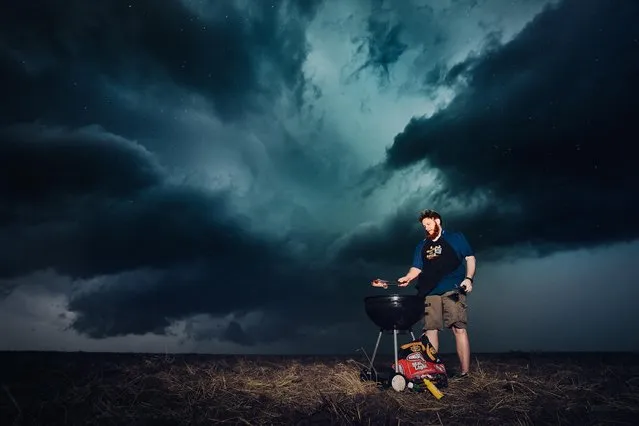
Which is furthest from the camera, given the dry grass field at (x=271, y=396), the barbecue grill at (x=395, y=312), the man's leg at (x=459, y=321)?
the man's leg at (x=459, y=321)

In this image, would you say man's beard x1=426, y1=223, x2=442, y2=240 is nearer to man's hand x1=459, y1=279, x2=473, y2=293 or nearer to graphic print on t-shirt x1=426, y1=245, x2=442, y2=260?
graphic print on t-shirt x1=426, y1=245, x2=442, y2=260

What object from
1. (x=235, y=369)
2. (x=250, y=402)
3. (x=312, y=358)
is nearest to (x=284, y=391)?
(x=250, y=402)

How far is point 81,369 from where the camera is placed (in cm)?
538

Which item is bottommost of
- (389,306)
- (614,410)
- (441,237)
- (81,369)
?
(614,410)

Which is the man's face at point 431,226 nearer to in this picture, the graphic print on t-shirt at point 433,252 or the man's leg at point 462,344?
the graphic print on t-shirt at point 433,252

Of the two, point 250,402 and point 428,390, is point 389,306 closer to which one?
point 428,390

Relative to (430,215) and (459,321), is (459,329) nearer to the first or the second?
(459,321)

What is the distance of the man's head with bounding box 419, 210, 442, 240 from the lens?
21.2ft

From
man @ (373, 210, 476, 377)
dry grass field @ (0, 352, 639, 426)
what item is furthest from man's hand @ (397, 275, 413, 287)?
dry grass field @ (0, 352, 639, 426)

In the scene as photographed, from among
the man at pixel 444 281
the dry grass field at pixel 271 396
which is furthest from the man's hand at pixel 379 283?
the dry grass field at pixel 271 396

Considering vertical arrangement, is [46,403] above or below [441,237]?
below

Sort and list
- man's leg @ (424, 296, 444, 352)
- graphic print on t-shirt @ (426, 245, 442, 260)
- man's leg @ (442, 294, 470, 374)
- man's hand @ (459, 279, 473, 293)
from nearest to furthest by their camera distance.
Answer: man's hand @ (459, 279, 473, 293)
man's leg @ (442, 294, 470, 374)
man's leg @ (424, 296, 444, 352)
graphic print on t-shirt @ (426, 245, 442, 260)

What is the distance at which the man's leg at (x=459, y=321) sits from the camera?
6229 mm

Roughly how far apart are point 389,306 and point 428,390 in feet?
4.19
